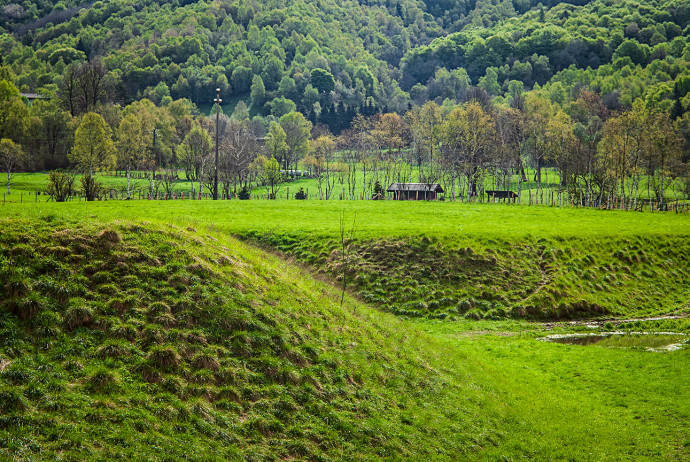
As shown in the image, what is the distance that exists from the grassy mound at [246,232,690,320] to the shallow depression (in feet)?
14.3

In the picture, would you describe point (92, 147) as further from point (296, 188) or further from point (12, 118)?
point (296, 188)

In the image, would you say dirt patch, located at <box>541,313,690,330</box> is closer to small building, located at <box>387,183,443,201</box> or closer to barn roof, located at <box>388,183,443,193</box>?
small building, located at <box>387,183,443,201</box>

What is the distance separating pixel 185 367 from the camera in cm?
1639

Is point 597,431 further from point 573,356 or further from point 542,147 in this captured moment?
point 542,147

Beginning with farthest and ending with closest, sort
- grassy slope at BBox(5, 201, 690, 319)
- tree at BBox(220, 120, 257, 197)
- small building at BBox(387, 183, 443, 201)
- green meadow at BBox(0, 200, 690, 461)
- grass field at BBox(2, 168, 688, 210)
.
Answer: tree at BBox(220, 120, 257, 197) < small building at BBox(387, 183, 443, 201) < grass field at BBox(2, 168, 688, 210) < grassy slope at BBox(5, 201, 690, 319) < green meadow at BBox(0, 200, 690, 461)

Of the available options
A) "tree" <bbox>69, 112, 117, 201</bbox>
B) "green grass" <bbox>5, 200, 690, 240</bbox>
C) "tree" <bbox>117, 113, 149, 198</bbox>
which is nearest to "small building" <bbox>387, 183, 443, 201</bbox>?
"green grass" <bbox>5, 200, 690, 240</bbox>

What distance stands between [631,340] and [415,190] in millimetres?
73427

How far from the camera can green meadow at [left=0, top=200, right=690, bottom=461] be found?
13914mm

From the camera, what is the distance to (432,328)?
34.2m

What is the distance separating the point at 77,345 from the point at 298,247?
92.8 feet

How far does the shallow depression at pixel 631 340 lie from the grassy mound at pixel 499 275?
436cm

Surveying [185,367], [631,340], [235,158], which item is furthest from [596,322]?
[235,158]

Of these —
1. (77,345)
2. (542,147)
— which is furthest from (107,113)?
(77,345)

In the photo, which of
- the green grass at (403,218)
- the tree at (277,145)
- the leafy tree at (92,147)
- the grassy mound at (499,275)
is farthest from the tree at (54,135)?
the grassy mound at (499,275)
